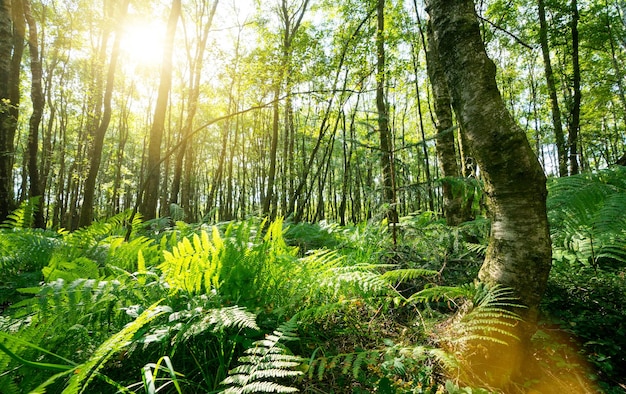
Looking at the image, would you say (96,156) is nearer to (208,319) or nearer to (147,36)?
(147,36)

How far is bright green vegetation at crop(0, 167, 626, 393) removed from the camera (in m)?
1.16

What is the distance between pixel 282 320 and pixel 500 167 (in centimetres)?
155

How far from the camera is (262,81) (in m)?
8.38

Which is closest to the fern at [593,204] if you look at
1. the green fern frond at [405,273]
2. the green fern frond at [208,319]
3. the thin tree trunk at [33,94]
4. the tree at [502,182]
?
the tree at [502,182]

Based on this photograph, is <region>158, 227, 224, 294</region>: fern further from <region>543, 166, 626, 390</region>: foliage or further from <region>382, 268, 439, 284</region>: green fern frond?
<region>543, 166, 626, 390</region>: foliage

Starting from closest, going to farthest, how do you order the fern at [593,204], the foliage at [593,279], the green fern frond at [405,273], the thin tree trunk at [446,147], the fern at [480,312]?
the fern at [480,312] < the fern at [593,204] < the foliage at [593,279] < the green fern frond at [405,273] < the thin tree trunk at [446,147]

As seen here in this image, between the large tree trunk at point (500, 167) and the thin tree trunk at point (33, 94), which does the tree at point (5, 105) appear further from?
the large tree trunk at point (500, 167)

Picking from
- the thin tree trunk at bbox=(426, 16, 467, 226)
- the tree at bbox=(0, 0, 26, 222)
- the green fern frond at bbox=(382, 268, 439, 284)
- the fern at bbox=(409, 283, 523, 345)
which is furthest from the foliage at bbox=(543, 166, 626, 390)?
the tree at bbox=(0, 0, 26, 222)

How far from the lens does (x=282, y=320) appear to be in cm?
166

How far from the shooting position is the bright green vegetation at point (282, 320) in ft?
3.80

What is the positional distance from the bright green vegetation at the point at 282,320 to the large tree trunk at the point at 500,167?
178 millimetres

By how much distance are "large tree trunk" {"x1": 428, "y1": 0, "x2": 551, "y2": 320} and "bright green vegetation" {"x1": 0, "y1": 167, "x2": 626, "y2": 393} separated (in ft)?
0.58

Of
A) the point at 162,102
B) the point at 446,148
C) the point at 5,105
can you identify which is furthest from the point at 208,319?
the point at 162,102

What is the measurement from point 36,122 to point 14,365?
8.47m
